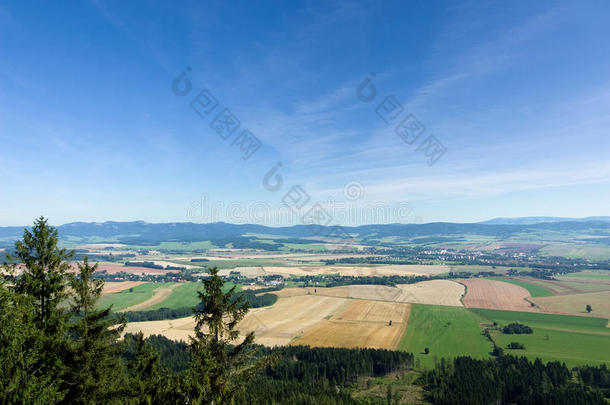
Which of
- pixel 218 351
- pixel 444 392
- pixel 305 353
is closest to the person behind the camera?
pixel 218 351

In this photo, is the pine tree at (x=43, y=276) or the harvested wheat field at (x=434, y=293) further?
the harvested wheat field at (x=434, y=293)

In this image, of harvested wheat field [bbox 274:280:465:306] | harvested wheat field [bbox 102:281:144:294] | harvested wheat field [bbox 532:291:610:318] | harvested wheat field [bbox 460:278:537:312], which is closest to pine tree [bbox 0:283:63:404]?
harvested wheat field [bbox 274:280:465:306]

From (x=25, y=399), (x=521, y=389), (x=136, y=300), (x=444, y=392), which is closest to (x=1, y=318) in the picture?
(x=25, y=399)

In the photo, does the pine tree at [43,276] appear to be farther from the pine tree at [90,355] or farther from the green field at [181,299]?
the green field at [181,299]

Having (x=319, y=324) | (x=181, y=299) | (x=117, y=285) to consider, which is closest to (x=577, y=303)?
(x=319, y=324)

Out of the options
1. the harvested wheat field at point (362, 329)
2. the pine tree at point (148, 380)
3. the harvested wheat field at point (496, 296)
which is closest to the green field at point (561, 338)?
the harvested wheat field at point (496, 296)

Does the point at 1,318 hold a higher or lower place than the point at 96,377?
higher

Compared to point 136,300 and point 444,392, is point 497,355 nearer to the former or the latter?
point 444,392

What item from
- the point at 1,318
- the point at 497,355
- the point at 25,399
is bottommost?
the point at 497,355
